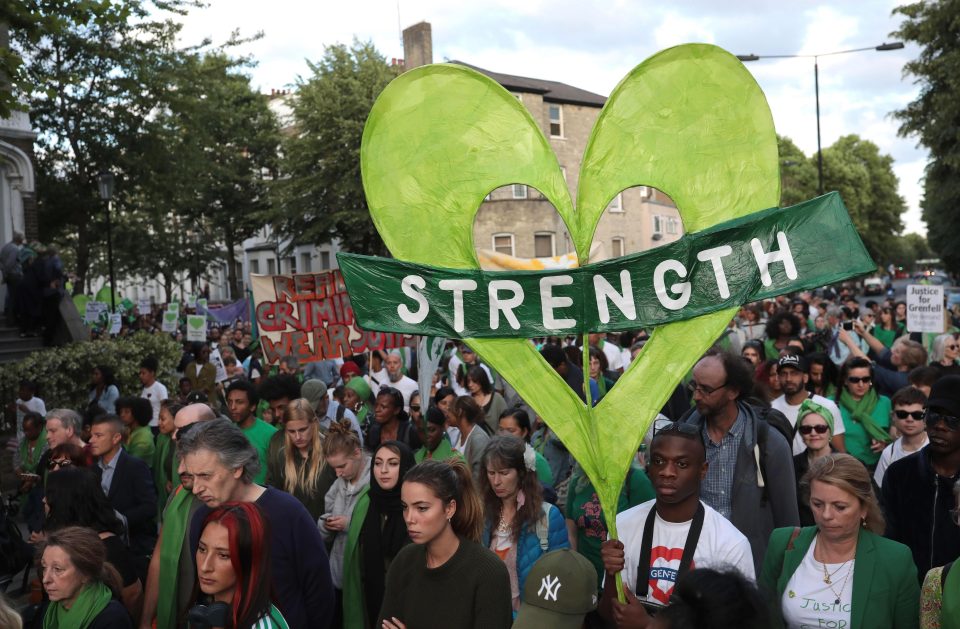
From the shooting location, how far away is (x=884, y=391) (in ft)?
25.2

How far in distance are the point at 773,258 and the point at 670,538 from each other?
117 cm

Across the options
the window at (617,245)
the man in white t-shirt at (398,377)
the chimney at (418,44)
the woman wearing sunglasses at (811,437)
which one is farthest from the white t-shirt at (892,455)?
the window at (617,245)

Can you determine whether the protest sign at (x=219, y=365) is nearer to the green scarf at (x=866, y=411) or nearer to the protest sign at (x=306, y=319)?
the protest sign at (x=306, y=319)

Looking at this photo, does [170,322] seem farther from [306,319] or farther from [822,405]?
[822,405]

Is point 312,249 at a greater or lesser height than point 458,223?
greater

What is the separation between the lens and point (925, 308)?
34.3 ft

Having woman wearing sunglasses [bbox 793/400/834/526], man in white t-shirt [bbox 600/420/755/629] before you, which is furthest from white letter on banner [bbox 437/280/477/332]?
woman wearing sunglasses [bbox 793/400/834/526]

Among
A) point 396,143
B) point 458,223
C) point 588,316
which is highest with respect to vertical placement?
point 396,143

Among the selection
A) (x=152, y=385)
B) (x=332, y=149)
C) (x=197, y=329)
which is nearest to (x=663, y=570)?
(x=152, y=385)

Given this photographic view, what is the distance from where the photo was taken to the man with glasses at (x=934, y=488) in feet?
12.9

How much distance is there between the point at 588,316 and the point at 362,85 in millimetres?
31322

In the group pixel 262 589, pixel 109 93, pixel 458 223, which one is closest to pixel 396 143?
pixel 458 223

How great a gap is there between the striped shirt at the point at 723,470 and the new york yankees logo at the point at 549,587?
1.60 m

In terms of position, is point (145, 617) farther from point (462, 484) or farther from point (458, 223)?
point (458, 223)
